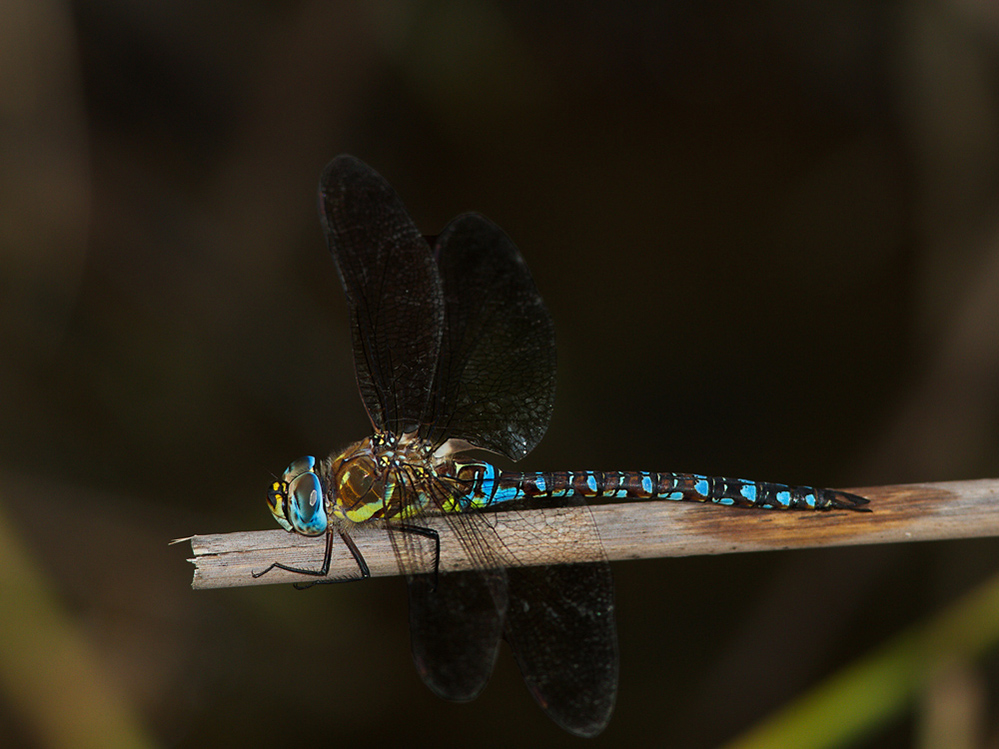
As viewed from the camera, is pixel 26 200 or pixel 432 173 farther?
pixel 432 173

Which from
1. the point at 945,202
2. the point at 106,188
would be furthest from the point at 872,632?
the point at 106,188

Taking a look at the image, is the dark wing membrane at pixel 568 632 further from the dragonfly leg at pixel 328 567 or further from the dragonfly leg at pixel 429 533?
the dragonfly leg at pixel 328 567

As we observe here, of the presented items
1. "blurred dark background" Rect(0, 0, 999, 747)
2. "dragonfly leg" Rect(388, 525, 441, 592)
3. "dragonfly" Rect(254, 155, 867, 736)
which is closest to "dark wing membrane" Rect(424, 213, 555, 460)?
"dragonfly" Rect(254, 155, 867, 736)

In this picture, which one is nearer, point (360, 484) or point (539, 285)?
point (360, 484)

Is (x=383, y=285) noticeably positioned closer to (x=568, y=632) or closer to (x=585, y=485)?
(x=585, y=485)

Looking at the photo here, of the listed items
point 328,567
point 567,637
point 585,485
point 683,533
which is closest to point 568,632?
point 567,637

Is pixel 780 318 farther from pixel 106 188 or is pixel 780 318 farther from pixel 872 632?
pixel 106 188
